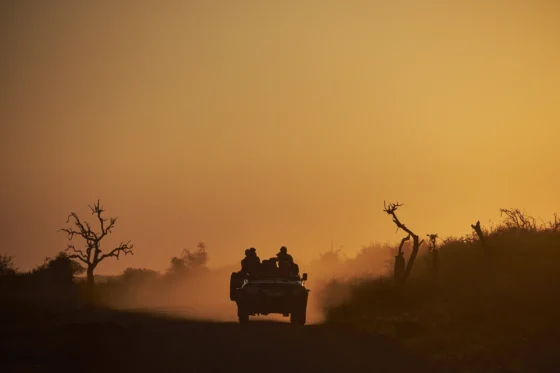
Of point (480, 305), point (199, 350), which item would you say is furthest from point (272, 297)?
point (199, 350)

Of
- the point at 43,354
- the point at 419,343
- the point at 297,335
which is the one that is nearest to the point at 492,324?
the point at 419,343

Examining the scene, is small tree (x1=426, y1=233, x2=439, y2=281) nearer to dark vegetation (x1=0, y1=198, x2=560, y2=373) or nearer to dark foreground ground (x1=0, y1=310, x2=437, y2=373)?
dark vegetation (x1=0, y1=198, x2=560, y2=373)

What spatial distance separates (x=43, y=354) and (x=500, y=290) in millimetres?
20107

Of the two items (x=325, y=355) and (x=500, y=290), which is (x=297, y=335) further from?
(x=500, y=290)

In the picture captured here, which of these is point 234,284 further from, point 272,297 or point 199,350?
point 199,350

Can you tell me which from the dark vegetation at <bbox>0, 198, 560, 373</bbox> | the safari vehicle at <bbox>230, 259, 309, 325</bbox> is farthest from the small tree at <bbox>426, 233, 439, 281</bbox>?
the safari vehicle at <bbox>230, 259, 309, 325</bbox>

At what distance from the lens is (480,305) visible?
31109 mm

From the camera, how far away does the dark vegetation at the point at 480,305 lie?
65.9ft

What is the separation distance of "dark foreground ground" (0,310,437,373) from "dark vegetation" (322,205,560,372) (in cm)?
146

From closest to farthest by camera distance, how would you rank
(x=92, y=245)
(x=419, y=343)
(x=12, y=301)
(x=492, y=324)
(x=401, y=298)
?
(x=419, y=343), (x=492, y=324), (x=401, y=298), (x=12, y=301), (x=92, y=245)

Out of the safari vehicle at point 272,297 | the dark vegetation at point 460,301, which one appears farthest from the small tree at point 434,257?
the safari vehicle at point 272,297

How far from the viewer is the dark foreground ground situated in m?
17.6

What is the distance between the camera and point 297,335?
24391mm

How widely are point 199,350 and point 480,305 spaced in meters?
14.0
